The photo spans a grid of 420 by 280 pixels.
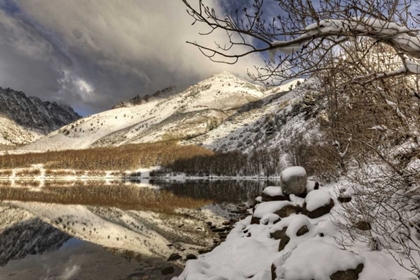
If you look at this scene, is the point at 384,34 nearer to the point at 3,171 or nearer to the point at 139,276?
the point at 139,276

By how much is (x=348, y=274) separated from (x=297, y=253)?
141 cm

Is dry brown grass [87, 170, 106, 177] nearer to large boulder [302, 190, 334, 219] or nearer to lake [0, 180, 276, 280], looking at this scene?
lake [0, 180, 276, 280]

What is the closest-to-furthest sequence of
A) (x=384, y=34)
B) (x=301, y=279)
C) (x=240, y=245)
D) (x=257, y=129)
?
(x=384, y=34) < (x=301, y=279) < (x=240, y=245) < (x=257, y=129)

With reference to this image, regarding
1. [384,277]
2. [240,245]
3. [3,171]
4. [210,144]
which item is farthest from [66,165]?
[384,277]

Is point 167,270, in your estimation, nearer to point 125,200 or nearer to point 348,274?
point 348,274

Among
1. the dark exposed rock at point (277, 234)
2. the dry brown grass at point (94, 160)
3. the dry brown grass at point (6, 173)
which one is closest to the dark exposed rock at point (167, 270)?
the dark exposed rock at point (277, 234)

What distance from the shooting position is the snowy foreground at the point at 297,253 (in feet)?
22.1

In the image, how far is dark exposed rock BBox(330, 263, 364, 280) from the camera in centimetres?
661

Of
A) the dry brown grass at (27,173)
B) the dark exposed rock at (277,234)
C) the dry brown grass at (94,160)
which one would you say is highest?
the dry brown grass at (94,160)

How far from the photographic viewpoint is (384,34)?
393 centimetres

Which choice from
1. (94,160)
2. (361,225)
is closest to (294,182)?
(361,225)

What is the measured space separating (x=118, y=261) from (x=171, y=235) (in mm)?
5159

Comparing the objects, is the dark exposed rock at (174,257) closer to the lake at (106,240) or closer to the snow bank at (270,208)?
the lake at (106,240)

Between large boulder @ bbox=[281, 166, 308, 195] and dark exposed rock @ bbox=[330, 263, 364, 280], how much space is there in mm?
11566
